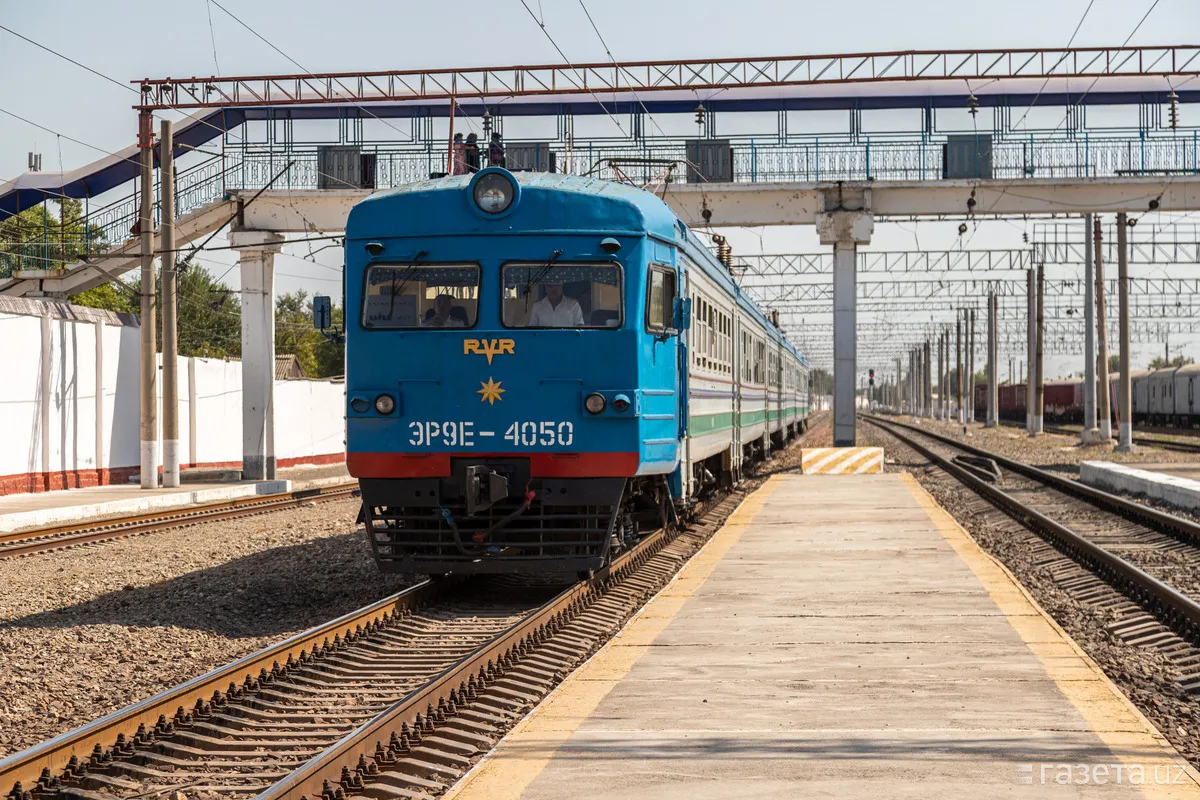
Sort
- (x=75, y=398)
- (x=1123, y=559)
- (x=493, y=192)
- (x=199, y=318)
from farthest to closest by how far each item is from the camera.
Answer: (x=199, y=318) → (x=75, y=398) → (x=1123, y=559) → (x=493, y=192)

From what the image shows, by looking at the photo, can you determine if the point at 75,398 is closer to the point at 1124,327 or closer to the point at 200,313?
the point at 1124,327

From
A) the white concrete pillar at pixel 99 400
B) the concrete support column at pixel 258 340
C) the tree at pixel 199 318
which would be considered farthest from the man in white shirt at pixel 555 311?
the tree at pixel 199 318

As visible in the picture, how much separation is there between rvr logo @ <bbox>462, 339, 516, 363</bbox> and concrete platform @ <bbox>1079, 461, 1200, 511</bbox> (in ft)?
42.9

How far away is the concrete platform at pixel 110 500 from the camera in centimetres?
1927

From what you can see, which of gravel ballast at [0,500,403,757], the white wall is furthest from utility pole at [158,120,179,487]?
gravel ballast at [0,500,403,757]

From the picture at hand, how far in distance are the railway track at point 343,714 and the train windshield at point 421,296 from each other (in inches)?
83.8

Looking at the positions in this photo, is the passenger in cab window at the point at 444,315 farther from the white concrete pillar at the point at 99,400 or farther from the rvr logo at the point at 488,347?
the white concrete pillar at the point at 99,400

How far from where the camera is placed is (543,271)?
10.6 m

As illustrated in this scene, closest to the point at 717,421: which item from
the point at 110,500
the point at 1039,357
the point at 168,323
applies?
the point at 110,500

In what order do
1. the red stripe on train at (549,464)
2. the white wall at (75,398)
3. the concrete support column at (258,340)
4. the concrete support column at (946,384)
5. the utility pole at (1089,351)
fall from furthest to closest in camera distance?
the concrete support column at (946,384)
the utility pole at (1089,351)
the concrete support column at (258,340)
the white wall at (75,398)
the red stripe on train at (549,464)

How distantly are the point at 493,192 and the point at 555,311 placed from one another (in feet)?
3.54

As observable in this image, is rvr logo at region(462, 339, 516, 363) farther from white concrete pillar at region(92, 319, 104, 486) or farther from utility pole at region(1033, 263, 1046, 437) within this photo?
utility pole at region(1033, 263, 1046, 437)

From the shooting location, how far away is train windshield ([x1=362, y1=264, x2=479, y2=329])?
10.6 m

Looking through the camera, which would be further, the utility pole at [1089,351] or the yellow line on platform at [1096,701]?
the utility pole at [1089,351]
